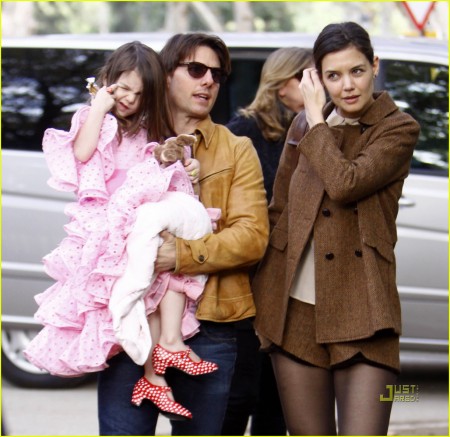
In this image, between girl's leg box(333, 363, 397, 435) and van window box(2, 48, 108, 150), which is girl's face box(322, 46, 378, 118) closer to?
girl's leg box(333, 363, 397, 435)

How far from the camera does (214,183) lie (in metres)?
3.97

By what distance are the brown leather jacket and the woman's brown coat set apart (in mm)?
172

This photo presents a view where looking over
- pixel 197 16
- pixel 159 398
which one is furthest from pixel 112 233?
pixel 197 16

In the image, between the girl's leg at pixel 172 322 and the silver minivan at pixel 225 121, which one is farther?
the silver minivan at pixel 225 121

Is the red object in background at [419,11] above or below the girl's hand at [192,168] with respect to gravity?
above

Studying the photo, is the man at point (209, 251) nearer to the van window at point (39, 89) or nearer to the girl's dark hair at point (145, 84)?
the girl's dark hair at point (145, 84)

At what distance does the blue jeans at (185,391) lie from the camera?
149 inches

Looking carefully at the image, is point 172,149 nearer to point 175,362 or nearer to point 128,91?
point 128,91

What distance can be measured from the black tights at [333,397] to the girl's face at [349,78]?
890 mm

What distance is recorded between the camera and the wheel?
7559 mm

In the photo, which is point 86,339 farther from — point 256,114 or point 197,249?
point 256,114

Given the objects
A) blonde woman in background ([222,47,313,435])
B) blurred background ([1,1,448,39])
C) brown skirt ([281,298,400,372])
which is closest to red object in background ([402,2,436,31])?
blonde woman in background ([222,47,313,435])

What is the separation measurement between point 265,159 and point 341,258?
1.53 meters

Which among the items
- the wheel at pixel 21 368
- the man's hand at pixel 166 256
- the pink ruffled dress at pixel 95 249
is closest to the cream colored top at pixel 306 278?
the pink ruffled dress at pixel 95 249
